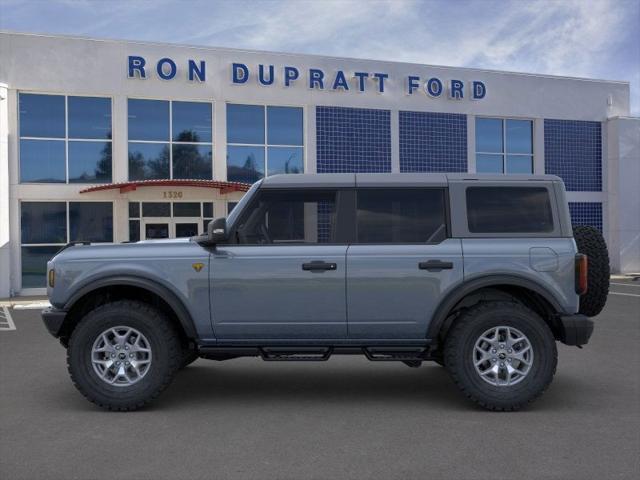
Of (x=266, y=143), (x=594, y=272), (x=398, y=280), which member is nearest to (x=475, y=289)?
(x=398, y=280)

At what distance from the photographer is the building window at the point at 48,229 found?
61.4 feet

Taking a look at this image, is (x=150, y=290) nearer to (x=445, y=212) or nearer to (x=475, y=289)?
(x=445, y=212)

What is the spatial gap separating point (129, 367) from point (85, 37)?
16.1 meters

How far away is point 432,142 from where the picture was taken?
22641 mm

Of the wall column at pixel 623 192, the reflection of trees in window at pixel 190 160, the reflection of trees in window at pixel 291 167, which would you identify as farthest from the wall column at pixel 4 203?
the wall column at pixel 623 192

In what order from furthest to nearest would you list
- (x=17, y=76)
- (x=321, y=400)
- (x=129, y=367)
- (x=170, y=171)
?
(x=170, y=171) < (x=17, y=76) < (x=321, y=400) < (x=129, y=367)

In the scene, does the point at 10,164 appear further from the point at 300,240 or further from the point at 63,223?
the point at 300,240

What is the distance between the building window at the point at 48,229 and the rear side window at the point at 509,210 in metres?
15.8

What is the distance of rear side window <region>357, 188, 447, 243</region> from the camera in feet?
18.2

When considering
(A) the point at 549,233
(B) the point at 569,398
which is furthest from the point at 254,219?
(B) the point at 569,398

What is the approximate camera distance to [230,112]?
20.4 metres

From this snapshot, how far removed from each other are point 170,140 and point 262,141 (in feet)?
9.87

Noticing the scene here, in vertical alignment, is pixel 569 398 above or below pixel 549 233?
below

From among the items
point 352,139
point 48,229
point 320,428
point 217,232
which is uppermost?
point 352,139
